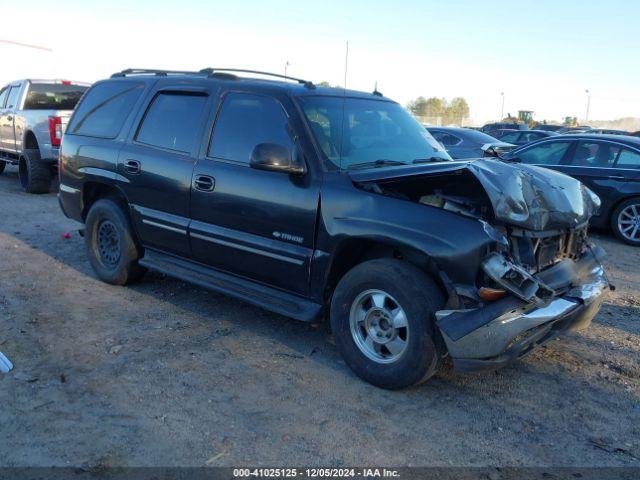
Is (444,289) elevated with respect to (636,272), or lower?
elevated

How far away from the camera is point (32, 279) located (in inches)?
238

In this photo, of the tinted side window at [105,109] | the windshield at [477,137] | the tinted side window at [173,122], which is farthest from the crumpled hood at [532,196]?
the windshield at [477,137]

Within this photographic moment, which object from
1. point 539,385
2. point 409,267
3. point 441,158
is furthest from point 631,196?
point 409,267

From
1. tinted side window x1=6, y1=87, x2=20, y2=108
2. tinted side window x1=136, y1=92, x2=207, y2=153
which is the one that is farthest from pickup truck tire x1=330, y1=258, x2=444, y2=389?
tinted side window x1=6, y1=87, x2=20, y2=108

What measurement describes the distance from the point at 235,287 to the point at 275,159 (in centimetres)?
115

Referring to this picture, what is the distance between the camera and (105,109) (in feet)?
19.5

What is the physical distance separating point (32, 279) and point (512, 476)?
4955 mm

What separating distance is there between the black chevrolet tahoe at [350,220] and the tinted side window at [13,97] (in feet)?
25.7

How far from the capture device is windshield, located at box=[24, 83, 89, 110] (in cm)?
1208

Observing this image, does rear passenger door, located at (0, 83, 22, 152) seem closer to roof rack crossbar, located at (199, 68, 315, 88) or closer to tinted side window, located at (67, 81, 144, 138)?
tinted side window, located at (67, 81, 144, 138)

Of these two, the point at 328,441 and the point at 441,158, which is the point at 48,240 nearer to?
the point at 441,158

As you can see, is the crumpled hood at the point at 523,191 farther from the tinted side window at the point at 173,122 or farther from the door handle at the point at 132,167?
the door handle at the point at 132,167

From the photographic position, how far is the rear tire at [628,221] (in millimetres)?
8680

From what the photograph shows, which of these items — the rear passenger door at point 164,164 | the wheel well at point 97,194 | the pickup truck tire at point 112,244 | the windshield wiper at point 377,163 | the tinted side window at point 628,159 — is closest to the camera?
the windshield wiper at point 377,163
